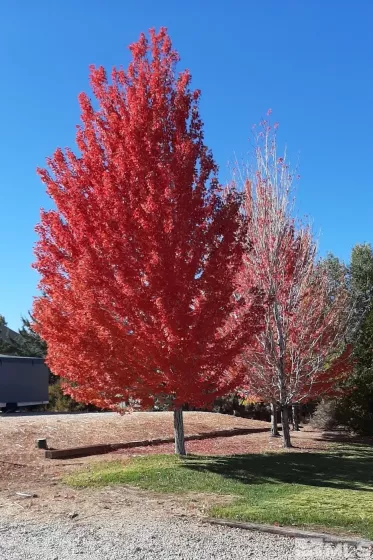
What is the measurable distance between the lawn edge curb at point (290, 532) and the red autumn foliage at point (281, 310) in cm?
870

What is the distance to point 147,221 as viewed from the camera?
9531 millimetres

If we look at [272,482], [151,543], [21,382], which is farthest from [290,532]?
[21,382]

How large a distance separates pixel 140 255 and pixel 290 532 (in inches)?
219

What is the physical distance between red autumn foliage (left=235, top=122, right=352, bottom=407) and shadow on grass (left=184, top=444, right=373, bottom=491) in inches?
101

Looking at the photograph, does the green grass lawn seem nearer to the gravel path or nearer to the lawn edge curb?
the lawn edge curb

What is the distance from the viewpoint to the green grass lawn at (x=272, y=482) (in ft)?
20.4

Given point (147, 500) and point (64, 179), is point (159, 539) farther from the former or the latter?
point (64, 179)

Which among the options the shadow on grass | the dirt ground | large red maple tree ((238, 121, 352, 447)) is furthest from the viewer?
large red maple tree ((238, 121, 352, 447))

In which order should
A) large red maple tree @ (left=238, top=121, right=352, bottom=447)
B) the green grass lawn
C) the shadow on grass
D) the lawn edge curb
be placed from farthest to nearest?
large red maple tree @ (left=238, top=121, right=352, bottom=447) → the shadow on grass → the green grass lawn → the lawn edge curb

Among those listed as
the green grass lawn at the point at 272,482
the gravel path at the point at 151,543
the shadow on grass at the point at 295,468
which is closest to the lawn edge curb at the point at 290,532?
the gravel path at the point at 151,543

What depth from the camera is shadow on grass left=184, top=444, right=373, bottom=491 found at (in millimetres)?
9062

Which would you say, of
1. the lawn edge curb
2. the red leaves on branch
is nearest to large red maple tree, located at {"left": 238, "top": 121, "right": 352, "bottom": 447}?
the red leaves on branch

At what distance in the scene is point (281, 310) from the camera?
15.0m

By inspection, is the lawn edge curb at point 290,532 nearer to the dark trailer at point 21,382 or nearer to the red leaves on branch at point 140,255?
the red leaves on branch at point 140,255
